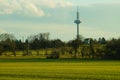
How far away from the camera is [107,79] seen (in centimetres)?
3478

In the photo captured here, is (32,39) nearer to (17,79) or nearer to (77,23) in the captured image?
(77,23)

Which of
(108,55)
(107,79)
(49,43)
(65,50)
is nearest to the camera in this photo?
(107,79)

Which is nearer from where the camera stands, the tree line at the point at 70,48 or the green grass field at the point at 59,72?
the green grass field at the point at 59,72

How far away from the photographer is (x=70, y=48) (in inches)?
6245

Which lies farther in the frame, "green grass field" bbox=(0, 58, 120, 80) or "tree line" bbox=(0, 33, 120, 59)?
"tree line" bbox=(0, 33, 120, 59)

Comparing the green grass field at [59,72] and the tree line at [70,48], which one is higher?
the tree line at [70,48]

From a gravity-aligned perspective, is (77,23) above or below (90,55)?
above

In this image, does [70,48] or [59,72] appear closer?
[59,72]

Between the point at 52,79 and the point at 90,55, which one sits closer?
the point at 52,79

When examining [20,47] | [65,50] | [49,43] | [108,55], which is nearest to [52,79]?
[108,55]

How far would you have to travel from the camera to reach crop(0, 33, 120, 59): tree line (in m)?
129

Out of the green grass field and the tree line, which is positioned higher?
the tree line

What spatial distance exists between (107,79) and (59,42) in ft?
526

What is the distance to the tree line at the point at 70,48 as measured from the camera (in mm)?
129000
